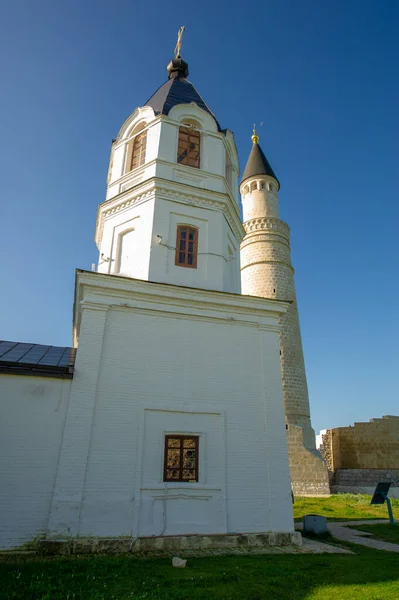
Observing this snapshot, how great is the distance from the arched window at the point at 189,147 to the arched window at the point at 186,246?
7.67 feet

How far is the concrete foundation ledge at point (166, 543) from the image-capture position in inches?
269

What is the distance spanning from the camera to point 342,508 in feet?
46.3

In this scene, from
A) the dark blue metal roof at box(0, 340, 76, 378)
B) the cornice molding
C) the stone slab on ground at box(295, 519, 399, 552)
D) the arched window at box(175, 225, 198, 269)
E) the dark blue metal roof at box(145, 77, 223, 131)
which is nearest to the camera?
the dark blue metal roof at box(0, 340, 76, 378)

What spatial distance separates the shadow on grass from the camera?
4.80 metres

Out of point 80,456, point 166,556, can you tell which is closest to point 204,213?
point 80,456

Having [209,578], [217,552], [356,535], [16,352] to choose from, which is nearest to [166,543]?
[217,552]

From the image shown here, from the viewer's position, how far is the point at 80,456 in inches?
296

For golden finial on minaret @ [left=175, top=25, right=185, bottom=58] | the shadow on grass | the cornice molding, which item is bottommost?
the shadow on grass

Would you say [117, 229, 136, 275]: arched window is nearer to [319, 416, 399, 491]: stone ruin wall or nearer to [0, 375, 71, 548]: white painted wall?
[0, 375, 71, 548]: white painted wall

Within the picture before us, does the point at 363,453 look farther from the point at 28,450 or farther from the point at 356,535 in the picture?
the point at 28,450

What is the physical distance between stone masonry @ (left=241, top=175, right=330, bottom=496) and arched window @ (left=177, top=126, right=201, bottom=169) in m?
9.26

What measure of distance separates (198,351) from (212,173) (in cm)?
566

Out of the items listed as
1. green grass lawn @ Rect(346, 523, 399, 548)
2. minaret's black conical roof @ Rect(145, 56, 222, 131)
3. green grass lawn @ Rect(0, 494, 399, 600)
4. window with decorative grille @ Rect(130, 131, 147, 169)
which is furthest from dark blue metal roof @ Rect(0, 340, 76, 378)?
green grass lawn @ Rect(346, 523, 399, 548)

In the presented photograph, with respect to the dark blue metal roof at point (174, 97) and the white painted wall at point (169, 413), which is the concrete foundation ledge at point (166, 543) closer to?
the white painted wall at point (169, 413)
